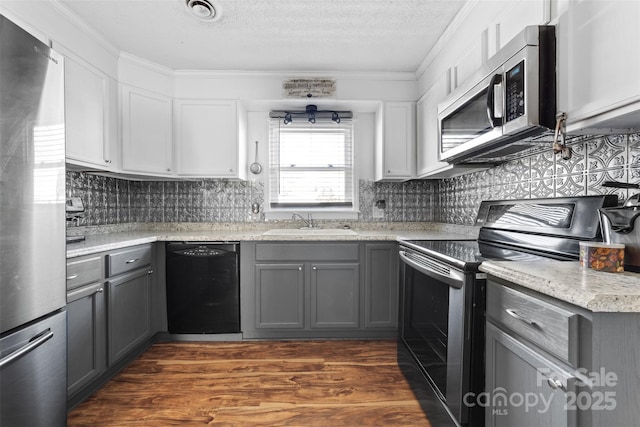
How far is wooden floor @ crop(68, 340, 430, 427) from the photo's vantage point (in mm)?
1650

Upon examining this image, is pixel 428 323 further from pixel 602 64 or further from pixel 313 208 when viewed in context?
pixel 313 208

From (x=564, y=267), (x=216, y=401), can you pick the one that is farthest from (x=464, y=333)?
(x=216, y=401)

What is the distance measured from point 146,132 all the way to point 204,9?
118 centimetres

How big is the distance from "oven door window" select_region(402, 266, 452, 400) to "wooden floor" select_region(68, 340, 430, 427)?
31 cm

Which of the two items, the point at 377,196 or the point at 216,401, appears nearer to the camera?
the point at 216,401

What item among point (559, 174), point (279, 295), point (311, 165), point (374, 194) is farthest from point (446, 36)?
point (279, 295)

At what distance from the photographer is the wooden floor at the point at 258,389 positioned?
1.65 meters

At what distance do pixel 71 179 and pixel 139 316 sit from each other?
1159 millimetres

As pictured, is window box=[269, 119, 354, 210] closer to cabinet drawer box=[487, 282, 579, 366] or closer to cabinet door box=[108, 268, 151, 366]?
cabinet door box=[108, 268, 151, 366]

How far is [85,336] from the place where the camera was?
5.82 ft

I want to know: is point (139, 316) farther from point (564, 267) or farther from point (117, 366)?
point (564, 267)

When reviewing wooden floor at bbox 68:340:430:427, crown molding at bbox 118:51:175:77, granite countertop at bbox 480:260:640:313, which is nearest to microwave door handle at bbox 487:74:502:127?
granite countertop at bbox 480:260:640:313

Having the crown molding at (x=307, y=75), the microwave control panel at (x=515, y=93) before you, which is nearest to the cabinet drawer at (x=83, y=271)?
the crown molding at (x=307, y=75)

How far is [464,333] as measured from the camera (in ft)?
4.10
